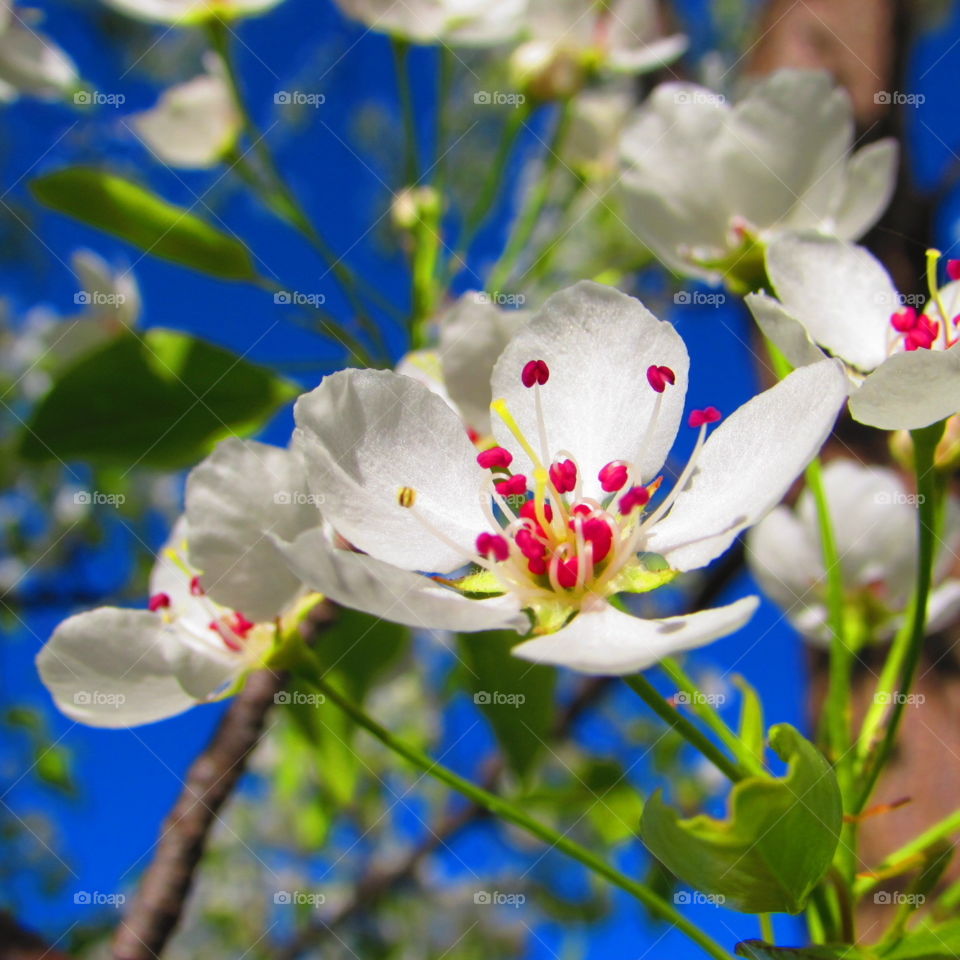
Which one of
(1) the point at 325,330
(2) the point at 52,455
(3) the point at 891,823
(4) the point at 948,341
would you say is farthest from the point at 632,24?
(3) the point at 891,823

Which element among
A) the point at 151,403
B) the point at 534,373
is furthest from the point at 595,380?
the point at 151,403

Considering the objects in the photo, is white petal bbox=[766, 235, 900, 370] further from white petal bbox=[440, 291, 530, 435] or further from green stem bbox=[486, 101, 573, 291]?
green stem bbox=[486, 101, 573, 291]

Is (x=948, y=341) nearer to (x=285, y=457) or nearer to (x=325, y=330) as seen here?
(x=285, y=457)

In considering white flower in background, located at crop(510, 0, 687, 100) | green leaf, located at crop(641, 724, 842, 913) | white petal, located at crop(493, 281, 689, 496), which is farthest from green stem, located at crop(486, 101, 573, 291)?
green leaf, located at crop(641, 724, 842, 913)

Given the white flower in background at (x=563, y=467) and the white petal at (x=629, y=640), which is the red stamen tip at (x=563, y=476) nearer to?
the white flower in background at (x=563, y=467)

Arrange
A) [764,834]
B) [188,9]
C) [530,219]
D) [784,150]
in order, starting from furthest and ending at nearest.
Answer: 1. [530,219]
2. [188,9]
3. [784,150]
4. [764,834]

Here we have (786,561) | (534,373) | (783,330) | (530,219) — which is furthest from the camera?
(530,219)

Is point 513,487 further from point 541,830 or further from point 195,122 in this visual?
point 195,122
